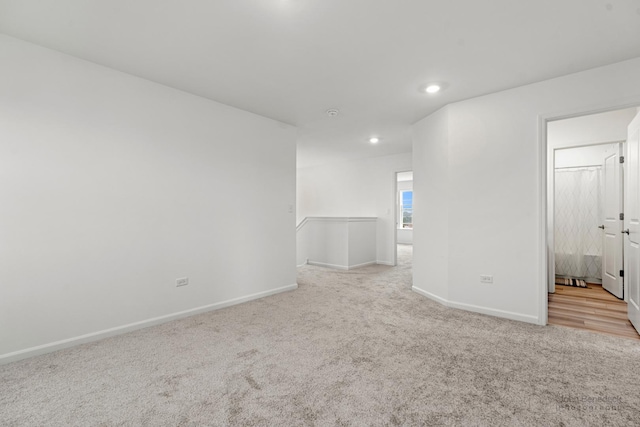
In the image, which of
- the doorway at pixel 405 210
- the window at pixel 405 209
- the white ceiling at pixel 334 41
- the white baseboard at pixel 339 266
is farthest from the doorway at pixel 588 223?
the window at pixel 405 209

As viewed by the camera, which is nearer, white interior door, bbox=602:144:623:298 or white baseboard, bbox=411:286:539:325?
white baseboard, bbox=411:286:539:325

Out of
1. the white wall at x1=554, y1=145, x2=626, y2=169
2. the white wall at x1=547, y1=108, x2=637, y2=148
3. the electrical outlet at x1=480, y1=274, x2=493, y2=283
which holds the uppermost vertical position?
the white wall at x1=547, y1=108, x2=637, y2=148

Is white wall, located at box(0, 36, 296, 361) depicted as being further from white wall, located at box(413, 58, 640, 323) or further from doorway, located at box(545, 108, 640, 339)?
doorway, located at box(545, 108, 640, 339)

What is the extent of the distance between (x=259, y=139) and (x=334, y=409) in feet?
10.7

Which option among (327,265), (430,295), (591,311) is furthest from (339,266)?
(591,311)

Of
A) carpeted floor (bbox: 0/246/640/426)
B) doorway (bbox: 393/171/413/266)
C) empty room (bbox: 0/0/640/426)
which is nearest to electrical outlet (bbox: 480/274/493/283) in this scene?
empty room (bbox: 0/0/640/426)

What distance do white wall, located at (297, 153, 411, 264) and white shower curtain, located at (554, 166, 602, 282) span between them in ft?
8.69

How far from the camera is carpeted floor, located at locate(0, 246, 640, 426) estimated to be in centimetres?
162

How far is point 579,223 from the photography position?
4.82 metres

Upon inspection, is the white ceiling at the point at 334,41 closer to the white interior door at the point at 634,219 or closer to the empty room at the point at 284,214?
the empty room at the point at 284,214

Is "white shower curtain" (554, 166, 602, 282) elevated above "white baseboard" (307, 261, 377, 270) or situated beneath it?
elevated above

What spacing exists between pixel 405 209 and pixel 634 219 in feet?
26.2

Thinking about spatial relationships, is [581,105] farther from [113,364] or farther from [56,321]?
[56,321]

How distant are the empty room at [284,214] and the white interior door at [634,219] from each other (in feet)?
0.17
